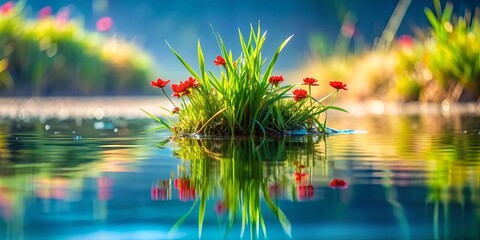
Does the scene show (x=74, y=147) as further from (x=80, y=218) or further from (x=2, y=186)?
(x=80, y=218)

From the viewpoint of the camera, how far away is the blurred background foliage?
1602cm

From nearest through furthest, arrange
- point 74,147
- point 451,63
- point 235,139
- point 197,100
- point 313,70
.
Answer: point 74,147 → point 235,139 → point 197,100 → point 451,63 → point 313,70

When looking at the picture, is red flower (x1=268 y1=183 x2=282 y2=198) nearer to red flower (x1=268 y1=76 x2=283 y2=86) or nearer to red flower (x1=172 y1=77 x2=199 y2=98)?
red flower (x1=172 y1=77 x2=199 y2=98)

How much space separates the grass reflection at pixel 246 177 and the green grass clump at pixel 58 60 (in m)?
10.9

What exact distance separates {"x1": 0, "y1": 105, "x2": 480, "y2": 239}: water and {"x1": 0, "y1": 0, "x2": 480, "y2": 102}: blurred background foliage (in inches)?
51.0

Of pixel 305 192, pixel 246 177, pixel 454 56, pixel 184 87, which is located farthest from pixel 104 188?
pixel 454 56

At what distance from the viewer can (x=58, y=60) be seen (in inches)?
776

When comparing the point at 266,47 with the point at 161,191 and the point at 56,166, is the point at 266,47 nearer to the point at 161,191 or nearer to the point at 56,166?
the point at 56,166

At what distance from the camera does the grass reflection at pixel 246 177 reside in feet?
11.7

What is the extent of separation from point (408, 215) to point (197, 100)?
16.2 ft

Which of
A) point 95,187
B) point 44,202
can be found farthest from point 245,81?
point 44,202

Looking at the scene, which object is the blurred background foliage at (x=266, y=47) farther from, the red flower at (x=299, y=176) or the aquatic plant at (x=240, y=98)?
the red flower at (x=299, y=176)

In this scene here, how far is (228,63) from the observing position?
786 cm

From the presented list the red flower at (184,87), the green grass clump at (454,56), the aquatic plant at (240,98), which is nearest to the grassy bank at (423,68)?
the green grass clump at (454,56)
